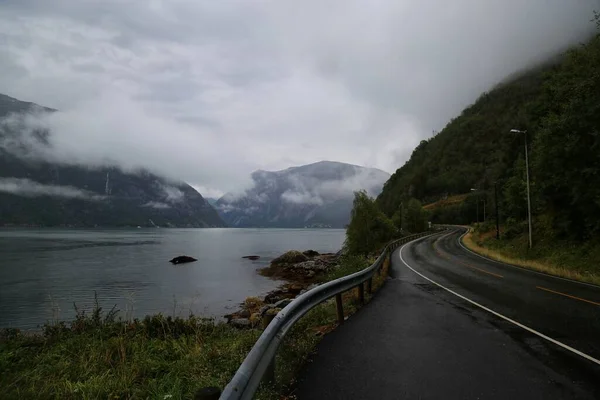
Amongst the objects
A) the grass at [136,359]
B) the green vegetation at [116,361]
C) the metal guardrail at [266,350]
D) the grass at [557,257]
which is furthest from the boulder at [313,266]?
the metal guardrail at [266,350]

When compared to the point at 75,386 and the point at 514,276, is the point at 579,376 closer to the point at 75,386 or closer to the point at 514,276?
the point at 75,386

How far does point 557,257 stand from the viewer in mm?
24516

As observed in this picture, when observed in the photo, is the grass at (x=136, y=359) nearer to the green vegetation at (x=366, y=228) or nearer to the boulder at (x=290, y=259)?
the green vegetation at (x=366, y=228)

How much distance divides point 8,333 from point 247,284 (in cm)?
2697

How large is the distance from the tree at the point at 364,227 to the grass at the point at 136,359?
42.7 metres

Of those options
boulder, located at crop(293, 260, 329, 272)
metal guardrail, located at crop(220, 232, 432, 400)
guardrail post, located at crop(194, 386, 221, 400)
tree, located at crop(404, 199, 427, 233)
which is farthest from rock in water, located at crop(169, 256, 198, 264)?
guardrail post, located at crop(194, 386, 221, 400)

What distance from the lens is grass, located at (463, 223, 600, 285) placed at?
1994cm

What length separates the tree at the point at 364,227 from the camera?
55463 mm

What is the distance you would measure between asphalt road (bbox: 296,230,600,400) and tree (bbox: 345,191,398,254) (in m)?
42.7

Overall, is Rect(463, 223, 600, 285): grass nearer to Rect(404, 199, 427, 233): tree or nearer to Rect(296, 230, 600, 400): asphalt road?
Rect(296, 230, 600, 400): asphalt road

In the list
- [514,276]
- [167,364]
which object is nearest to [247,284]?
[514,276]

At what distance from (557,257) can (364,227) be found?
107 feet

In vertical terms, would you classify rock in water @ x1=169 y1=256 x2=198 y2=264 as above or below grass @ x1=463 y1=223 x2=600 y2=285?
below

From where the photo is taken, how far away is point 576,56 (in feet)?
85.1
